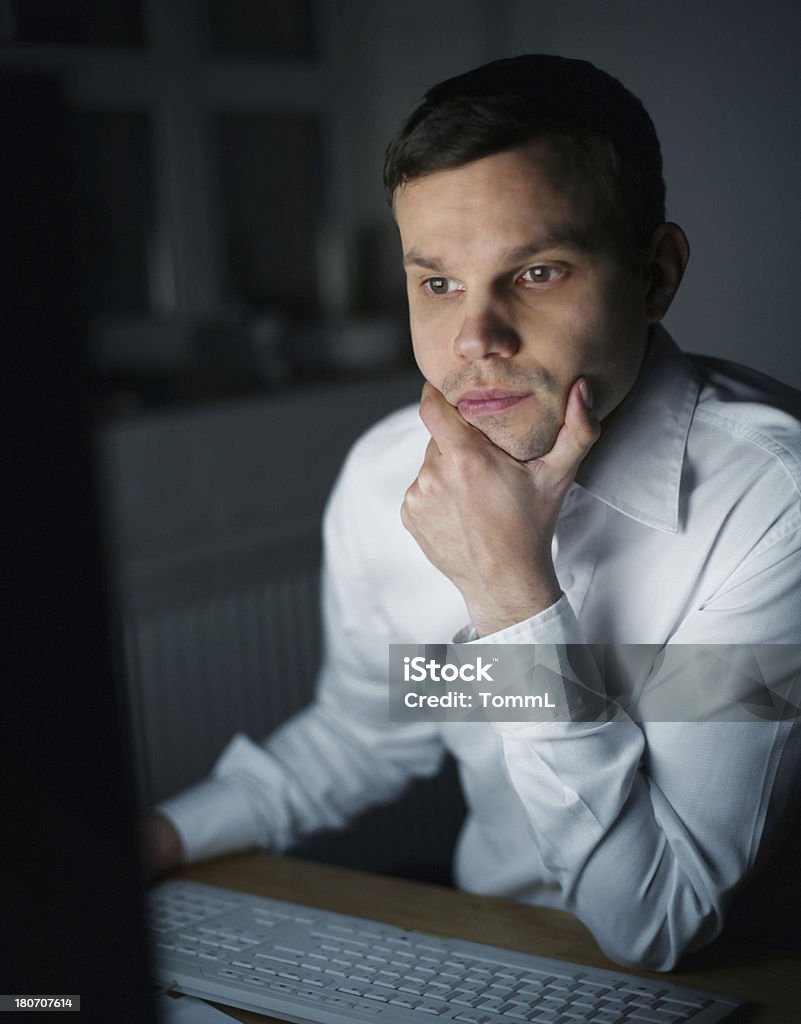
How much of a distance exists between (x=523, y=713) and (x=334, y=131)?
2.53 feet

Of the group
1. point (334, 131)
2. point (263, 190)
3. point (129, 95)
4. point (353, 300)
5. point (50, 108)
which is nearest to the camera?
point (50, 108)

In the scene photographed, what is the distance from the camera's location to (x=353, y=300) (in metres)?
1.92

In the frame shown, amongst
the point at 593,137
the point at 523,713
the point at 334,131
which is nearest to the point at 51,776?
the point at 523,713

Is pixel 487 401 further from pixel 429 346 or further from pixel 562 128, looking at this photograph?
pixel 562 128

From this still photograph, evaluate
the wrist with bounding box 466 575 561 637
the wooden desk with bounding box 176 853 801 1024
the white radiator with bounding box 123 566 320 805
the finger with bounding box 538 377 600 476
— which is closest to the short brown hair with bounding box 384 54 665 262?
the finger with bounding box 538 377 600 476

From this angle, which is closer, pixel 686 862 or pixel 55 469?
Answer: pixel 55 469

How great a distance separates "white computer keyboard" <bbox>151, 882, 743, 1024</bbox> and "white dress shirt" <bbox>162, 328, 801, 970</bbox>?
0.05 metres

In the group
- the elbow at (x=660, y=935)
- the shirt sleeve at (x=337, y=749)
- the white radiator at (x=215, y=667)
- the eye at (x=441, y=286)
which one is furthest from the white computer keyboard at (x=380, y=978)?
the white radiator at (x=215, y=667)

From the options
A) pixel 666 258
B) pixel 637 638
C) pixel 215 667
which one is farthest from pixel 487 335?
pixel 215 667

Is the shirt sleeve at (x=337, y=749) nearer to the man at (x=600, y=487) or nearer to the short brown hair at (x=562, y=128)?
the man at (x=600, y=487)

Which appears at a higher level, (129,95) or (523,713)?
(129,95)

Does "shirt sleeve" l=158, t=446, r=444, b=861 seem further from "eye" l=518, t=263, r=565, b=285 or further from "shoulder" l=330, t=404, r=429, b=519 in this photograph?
"eye" l=518, t=263, r=565, b=285

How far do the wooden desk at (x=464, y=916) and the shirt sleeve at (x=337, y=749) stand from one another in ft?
0.14

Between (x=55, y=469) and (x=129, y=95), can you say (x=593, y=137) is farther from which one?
(x=129, y=95)
